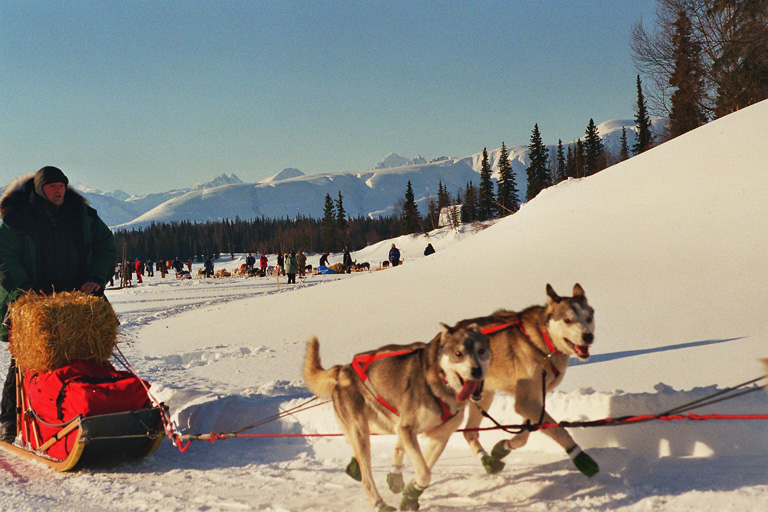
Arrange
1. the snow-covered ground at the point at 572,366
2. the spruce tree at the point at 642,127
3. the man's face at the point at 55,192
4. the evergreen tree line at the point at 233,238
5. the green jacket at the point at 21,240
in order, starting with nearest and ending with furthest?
1. the snow-covered ground at the point at 572,366
2. the green jacket at the point at 21,240
3. the man's face at the point at 55,192
4. the spruce tree at the point at 642,127
5. the evergreen tree line at the point at 233,238

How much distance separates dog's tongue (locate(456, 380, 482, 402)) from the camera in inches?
147

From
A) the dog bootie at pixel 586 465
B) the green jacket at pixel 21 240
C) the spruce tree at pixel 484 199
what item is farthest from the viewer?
the spruce tree at pixel 484 199

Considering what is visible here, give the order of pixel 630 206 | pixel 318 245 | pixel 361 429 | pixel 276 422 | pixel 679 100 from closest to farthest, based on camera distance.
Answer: pixel 361 429 < pixel 276 422 < pixel 630 206 < pixel 679 100 < pixel 318 245

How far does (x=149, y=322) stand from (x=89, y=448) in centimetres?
1441

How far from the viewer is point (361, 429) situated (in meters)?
4.12

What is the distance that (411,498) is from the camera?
3.89m

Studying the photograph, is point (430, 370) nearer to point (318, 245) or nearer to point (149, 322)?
point (149, 322)

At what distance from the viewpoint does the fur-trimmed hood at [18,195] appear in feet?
18.7

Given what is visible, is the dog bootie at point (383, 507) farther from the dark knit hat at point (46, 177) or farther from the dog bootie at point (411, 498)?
the dark knit hat at point (46, 177)

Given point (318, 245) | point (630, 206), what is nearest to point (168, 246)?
point (318, 245)

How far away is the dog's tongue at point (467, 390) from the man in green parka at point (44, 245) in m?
4.01

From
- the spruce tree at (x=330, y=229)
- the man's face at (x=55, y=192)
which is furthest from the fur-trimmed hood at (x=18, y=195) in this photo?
the spruce tree at (x=330, y=229)

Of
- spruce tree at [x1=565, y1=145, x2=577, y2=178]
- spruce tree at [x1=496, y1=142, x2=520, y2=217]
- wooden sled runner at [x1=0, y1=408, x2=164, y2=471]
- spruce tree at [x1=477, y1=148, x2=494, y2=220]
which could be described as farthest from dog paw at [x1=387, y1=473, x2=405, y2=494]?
spruce tree at [x1=477, y1=148, x2=494, y2=220]

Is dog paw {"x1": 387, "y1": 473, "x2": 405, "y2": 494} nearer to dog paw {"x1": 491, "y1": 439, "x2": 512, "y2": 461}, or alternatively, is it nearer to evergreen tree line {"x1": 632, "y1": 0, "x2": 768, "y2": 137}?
dog paw {"x1": 491, "y1": 439, "x2": 512, "y2": 461}
